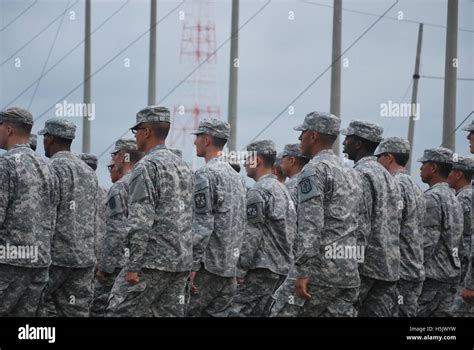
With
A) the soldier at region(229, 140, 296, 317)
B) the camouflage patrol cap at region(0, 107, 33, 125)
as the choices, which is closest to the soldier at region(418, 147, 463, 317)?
the soldier at region(229, 140, 296, 317)

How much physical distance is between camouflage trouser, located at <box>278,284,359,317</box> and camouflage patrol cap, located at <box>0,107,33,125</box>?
106 inches

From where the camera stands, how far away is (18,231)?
8594 millimetres

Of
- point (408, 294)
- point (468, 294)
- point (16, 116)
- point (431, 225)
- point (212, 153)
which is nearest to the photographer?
point (468, 294)

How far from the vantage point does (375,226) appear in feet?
30.3

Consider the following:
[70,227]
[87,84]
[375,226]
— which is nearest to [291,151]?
[375,226]

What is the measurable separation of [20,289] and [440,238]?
15.4ft

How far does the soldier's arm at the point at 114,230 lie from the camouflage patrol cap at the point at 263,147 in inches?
57.1

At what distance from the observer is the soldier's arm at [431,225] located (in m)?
11.0

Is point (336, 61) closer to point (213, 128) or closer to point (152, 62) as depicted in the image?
point (152, 62)

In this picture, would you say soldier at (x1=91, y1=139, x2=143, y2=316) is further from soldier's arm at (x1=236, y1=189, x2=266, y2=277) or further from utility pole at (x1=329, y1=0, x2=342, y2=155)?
utility pole at (x1=329, y1=0, x2=342, y2=155)

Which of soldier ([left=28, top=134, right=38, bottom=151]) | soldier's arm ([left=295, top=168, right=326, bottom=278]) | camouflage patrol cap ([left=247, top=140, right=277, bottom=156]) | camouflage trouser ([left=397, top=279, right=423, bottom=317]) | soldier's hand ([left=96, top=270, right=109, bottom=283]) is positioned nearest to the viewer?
soldier's arm ([left=295, top=168, right=326, bottom=278])

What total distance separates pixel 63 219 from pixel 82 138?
21.8 ft

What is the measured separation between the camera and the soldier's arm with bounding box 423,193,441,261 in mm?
11016
